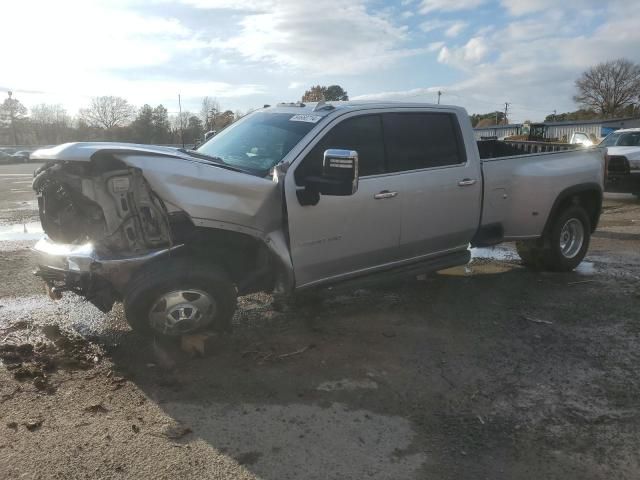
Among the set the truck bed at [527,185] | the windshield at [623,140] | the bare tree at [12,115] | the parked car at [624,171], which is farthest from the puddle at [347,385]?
the bare tree at [12,115]

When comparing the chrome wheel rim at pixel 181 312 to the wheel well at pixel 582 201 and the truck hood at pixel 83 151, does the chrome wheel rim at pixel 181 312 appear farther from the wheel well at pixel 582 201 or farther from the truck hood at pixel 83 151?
the wheel well at pixel 582 201

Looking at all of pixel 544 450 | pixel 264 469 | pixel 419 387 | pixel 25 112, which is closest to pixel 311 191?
pixel 419 387

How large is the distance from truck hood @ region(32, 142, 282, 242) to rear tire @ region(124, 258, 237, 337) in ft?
1.24

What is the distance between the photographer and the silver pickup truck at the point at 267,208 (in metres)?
3.70

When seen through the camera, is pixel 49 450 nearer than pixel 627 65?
Yes

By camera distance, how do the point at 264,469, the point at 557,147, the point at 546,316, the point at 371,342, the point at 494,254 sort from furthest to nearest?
the point at 494,254
the point at 557,147
the point at 546,316
the point at 371,342
the point at 264,469

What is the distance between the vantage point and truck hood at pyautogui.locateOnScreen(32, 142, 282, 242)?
356cm

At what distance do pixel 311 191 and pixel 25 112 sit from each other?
3629 inches

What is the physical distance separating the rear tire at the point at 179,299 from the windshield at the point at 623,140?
14.0 meters

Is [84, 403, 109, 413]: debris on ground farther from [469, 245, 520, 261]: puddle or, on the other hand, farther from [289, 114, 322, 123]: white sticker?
[469, 245, 520, 261]: puddle

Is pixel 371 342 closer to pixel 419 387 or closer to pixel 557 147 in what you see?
pixel 419 387

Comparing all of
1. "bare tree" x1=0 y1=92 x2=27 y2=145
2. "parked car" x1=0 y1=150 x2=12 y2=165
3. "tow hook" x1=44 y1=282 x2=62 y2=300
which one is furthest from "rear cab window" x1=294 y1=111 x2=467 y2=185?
"bare tree" x1=0 y1=92 x2=27 y2=145

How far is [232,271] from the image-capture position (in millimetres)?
4266

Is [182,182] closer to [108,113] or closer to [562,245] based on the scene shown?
[562,245]
